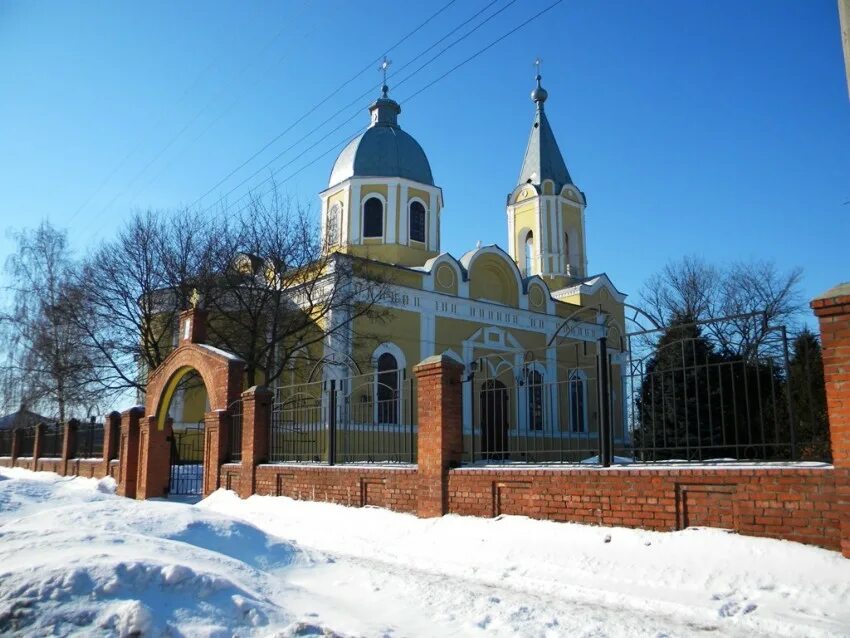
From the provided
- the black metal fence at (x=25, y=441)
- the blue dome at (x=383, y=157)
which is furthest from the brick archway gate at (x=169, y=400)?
the blue dome at (x=383, y=157)

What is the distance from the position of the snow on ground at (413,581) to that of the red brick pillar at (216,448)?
6799 millimetres

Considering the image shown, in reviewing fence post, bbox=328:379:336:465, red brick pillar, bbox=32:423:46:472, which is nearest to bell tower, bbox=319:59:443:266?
red brick pillar, bbox=32:423:46:472

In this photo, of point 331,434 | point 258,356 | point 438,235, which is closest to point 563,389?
point 438,235

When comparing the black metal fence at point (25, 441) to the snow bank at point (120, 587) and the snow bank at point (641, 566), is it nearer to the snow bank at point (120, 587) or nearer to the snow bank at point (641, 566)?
the snow bank at point (641, 566)

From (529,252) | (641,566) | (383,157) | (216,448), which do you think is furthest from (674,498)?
(529,252)

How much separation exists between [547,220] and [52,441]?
22244mm

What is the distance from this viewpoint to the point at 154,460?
16953 millimetres

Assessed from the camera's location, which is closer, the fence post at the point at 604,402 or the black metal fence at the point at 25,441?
the fence post at the point at 604,402

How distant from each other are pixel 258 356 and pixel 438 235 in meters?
11.4

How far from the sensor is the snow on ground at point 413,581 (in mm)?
4324

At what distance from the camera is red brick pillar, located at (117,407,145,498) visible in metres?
17.5

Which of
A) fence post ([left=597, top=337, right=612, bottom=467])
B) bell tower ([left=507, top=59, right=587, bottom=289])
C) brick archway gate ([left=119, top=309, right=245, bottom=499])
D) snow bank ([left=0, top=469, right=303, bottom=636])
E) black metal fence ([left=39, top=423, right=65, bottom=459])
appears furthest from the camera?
bell tower ([left=507, top=59, right=587, bottom=289])

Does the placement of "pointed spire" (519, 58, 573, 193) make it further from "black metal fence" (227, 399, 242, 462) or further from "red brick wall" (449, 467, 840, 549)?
"red brick wall" (449, 467, 840, 549)

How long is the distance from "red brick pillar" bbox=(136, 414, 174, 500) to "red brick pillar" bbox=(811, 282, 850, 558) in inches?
567
